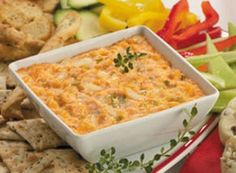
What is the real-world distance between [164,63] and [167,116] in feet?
1.12

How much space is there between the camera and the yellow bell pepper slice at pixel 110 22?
3.21m

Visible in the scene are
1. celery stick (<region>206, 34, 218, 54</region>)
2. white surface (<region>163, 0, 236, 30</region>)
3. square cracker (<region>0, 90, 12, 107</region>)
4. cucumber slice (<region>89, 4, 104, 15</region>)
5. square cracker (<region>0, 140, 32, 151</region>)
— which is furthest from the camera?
white surface (<region>163, 0, 236, 30</region>)

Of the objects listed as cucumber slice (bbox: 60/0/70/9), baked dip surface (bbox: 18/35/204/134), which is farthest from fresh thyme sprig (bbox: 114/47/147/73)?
cucumber slice (bbox: 60/0/70/9)

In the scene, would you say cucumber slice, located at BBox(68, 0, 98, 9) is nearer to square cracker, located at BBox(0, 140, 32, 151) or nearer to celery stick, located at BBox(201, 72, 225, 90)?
celery stick, located at BBox(201, 72, 225, 90)

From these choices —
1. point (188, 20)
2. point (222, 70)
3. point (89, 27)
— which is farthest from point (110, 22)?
point (222, 70)

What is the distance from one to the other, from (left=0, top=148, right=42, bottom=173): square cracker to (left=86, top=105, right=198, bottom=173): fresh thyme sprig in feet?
0.72

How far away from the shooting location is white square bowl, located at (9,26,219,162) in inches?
90.5

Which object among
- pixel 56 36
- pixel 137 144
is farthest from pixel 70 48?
pixel 137 144

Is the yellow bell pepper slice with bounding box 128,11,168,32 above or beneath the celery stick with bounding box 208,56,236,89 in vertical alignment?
above

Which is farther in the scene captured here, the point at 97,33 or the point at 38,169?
the point at 97,33

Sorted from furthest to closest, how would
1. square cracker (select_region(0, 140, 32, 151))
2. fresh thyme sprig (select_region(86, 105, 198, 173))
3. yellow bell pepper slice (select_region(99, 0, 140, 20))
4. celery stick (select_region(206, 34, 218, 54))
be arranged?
1. yellow bell pepper slice (select_region(99, 0, 140, 20))
2. celery stick (select_region(206, 34, 218, 54))
3. square cracker (select_region(0, 140, 32, 151))
4. fresh thyme sprig (select_region(86, 105, 198, 173))

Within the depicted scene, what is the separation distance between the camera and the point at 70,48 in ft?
8.97

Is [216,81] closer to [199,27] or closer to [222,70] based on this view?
[222,70]

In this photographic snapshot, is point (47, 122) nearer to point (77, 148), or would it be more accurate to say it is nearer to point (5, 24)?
point (77, 148)
